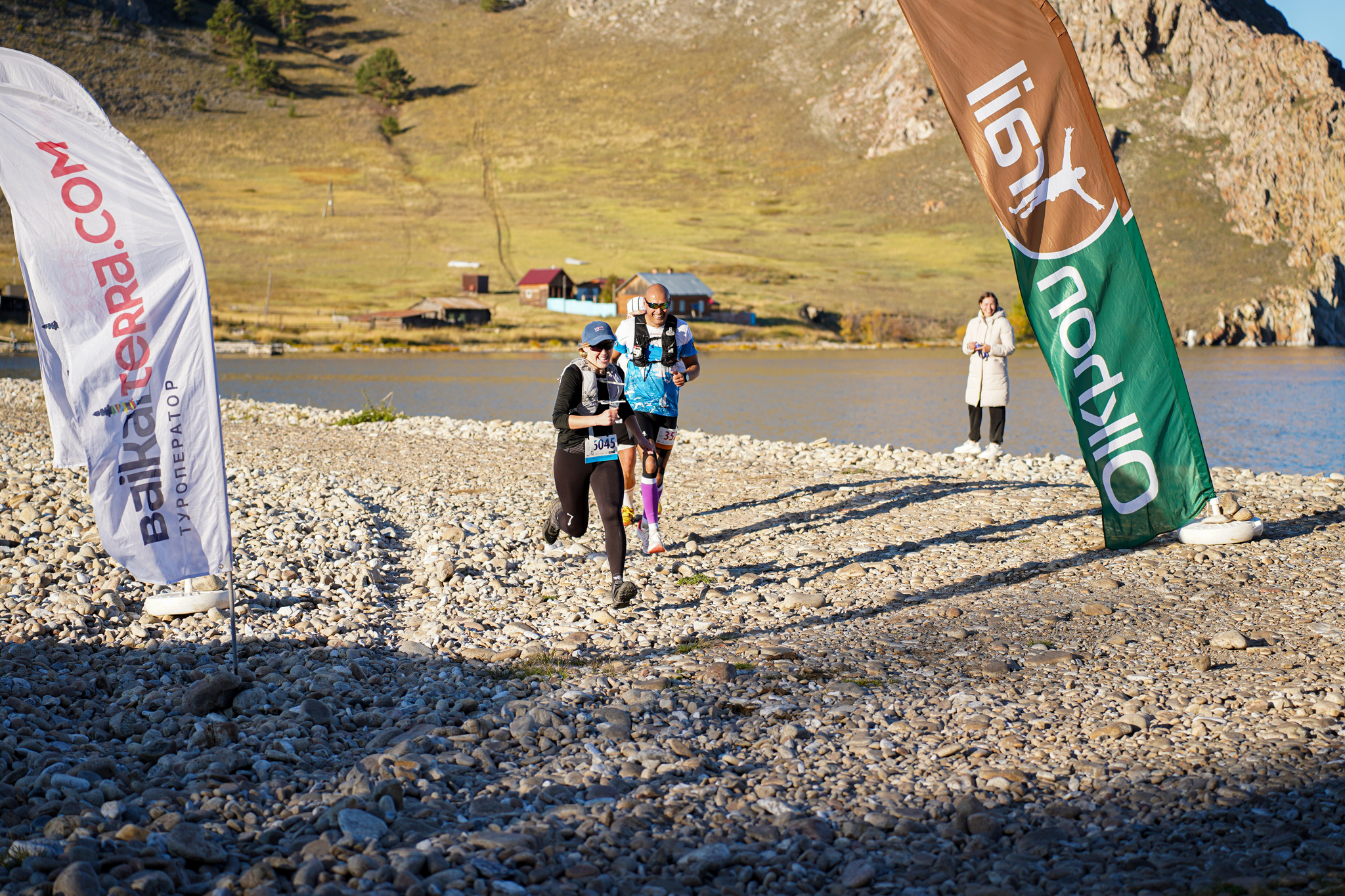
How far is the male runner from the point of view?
33.0 feet

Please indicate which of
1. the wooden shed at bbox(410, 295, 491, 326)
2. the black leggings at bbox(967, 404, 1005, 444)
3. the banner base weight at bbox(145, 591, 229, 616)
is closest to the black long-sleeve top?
the banner base weight at bbox(145, 591, 229, 616)

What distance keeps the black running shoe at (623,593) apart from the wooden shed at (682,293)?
68169mm

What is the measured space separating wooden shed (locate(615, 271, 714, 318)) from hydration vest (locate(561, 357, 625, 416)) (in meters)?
67.7

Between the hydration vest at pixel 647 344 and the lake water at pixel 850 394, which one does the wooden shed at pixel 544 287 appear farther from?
the hydration vest at pixel 647 344

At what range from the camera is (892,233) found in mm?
123188

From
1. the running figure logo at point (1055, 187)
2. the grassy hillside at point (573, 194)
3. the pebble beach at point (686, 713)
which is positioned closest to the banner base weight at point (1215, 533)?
the pebble beach at point (686, 713)

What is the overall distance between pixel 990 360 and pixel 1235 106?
142016 mm

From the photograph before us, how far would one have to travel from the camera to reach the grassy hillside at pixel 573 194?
89000mm

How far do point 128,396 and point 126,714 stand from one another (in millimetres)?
1912

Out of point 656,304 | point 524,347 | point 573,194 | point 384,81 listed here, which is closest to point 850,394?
point 656,304

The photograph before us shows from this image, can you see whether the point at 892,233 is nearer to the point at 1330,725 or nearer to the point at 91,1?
the point at 1330,725

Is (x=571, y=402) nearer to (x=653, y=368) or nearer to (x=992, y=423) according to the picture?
(x=653, y=368)

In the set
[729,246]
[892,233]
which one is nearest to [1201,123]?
[892,233]

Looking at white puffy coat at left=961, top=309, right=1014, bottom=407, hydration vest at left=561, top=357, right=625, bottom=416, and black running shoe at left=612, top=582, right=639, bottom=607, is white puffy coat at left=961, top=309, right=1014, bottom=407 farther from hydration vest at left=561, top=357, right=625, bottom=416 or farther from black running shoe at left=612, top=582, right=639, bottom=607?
black running shoe at left=612, top=582, right=639, bottom=607
